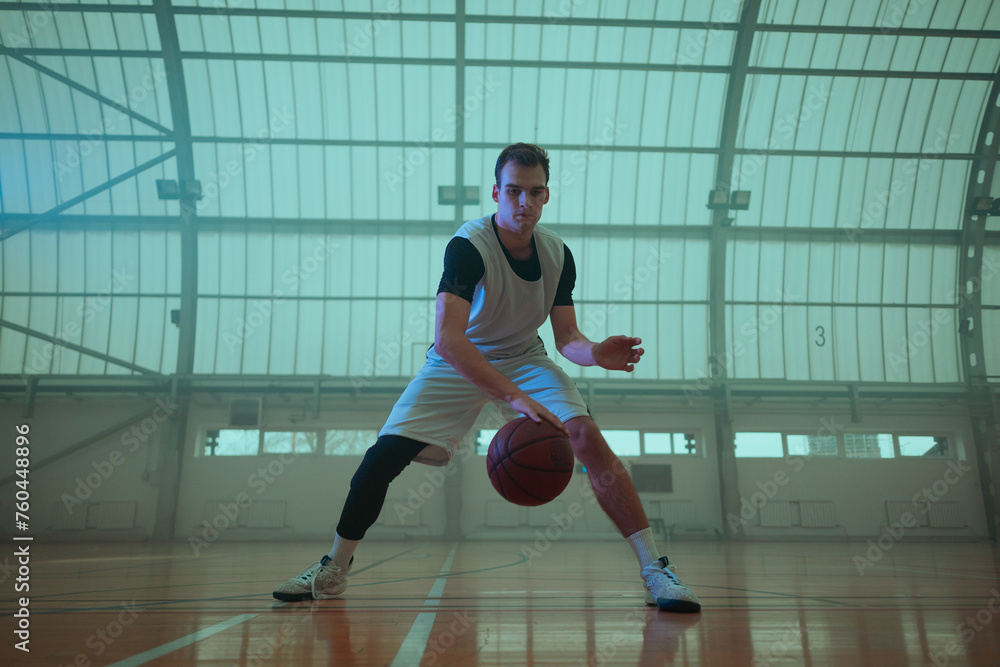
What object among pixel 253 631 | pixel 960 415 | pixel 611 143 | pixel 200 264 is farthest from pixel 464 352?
pixel 960 415

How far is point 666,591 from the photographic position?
2287mm

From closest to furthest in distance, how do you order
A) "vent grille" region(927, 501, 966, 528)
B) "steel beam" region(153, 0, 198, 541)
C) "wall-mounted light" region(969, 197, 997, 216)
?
"steel beam" region(153, 0, 198, 541), "wall-mounted light" region(969, 197, 997, 216), "vent grille" region(927, 501, 966, 528)

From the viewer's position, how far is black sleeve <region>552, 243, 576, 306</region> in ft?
9.82

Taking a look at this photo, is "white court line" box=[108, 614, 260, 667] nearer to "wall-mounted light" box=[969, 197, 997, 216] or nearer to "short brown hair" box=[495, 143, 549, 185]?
"short brown hair" box=[495, 143, 549, 185]

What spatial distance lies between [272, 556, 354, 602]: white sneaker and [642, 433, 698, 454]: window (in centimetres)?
1266

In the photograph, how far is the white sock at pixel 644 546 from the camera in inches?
97.0

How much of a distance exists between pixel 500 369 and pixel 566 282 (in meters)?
0.51

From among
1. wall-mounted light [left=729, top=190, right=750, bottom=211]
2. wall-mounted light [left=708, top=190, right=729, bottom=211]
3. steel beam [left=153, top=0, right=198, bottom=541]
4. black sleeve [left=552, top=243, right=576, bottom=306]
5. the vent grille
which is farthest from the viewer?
the vent grille

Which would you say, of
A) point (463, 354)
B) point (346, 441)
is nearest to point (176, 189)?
point (346, 441)

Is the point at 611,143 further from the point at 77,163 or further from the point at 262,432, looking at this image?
the point at 77,163

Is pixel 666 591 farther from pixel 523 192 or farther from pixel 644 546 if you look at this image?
pixel 523 192

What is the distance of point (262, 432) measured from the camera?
14.5 metres

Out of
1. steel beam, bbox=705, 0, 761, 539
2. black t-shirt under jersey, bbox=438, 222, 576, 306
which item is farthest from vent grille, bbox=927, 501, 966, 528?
black t-shirt under jersey, bbox=438, 222, 576, 306

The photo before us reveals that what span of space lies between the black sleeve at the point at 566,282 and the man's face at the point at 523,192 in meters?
0.36
